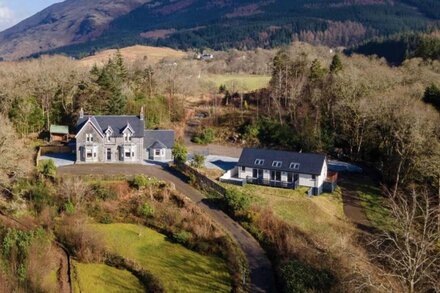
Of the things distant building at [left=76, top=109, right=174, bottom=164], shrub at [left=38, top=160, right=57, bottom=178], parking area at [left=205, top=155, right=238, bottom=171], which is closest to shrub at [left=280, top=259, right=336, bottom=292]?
parking area at [left=205, top=155, right=238, bottom=171]

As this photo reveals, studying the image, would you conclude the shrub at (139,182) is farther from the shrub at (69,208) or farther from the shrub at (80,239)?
the shrub at (80,239)

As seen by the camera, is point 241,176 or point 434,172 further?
point 241,176

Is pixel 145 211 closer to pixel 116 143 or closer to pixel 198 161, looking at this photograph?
pixel 198 161

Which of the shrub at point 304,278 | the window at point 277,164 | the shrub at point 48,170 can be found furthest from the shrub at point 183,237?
the shrub at point 48,170

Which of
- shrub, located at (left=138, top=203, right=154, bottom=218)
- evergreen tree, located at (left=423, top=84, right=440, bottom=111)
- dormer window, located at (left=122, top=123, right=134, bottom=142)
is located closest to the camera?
shrub, located at (left=138, top=203, right=154, bottom=218)

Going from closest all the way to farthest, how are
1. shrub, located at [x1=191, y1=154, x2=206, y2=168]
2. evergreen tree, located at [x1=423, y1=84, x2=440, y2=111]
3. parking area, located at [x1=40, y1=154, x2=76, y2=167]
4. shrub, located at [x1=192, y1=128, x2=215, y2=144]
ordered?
shrub, located at [x1=191, y1=154, x2=206, y2=168] < parking area, located at [x1=40, y1=154, x2=76, y2=167] < evergreen tree, located at [x1=423, y1=84, x2=440, y2=111] < shrub, located at [x1=192, y1=128, x2=215, y2=144]

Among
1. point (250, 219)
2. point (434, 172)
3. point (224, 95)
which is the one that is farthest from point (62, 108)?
point (434, 172)

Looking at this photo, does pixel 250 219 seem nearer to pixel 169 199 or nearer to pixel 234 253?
pixel 234 253

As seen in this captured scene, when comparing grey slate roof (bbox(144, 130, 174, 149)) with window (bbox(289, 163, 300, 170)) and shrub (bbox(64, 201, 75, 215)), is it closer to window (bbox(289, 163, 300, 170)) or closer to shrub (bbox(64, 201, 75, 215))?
shrub (bbox(64, 201, 75, 215))
